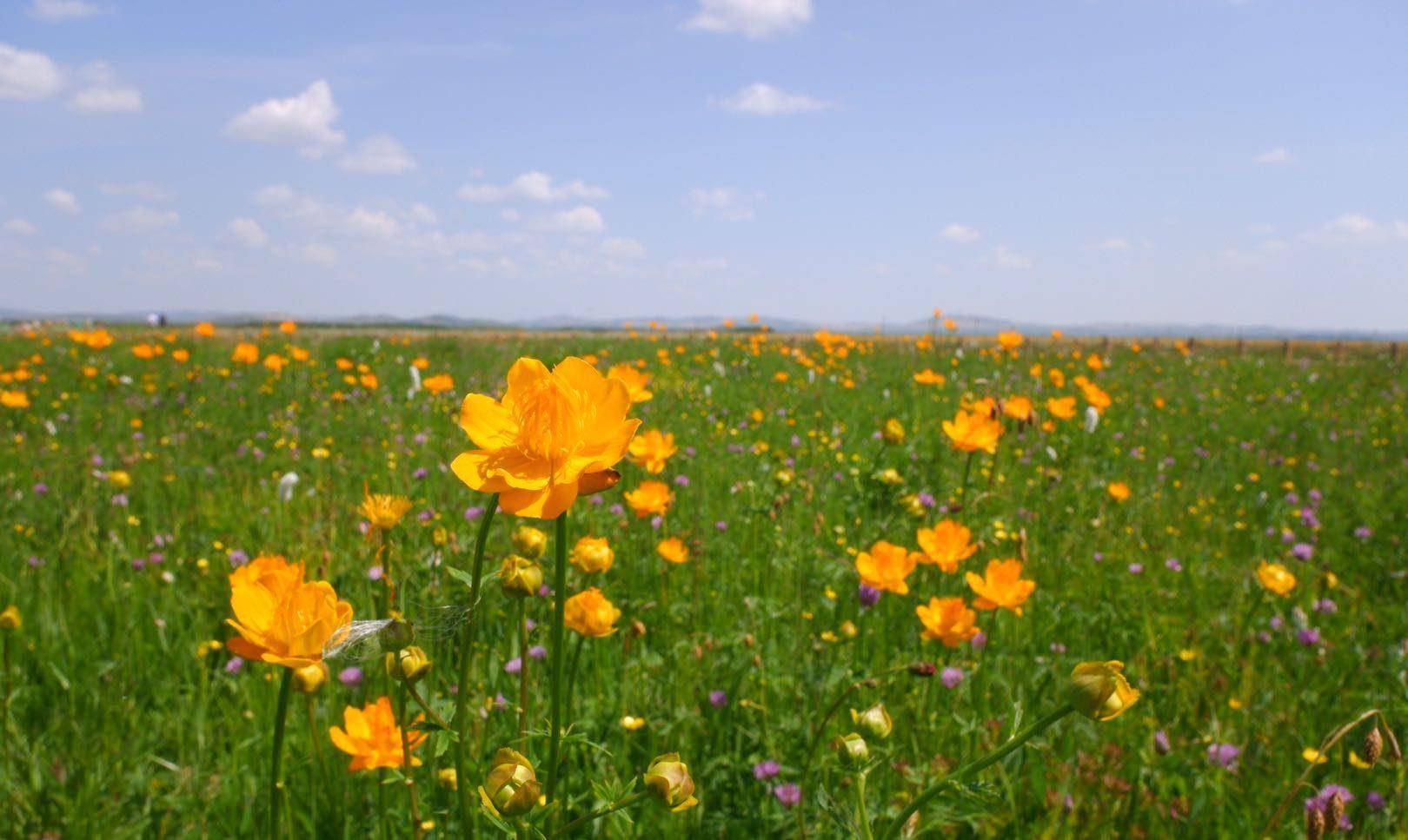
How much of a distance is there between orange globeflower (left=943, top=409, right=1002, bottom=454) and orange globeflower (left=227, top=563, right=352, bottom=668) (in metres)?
1.84

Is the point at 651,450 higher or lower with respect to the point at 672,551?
higher

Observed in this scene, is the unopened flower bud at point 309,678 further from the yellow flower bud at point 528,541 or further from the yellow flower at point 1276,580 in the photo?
the yellow flower at point 1276,580

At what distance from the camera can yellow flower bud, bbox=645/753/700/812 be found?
2.34ft

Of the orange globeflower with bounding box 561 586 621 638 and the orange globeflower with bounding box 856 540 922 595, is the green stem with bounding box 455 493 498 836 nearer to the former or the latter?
the orange globeflower with bounding box 561 586 621 638

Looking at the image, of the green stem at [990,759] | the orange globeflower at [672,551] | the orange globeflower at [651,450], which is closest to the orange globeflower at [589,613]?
the green stem at [990,759]

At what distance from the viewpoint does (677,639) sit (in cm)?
213

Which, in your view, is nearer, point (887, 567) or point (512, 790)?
point (512, 790)

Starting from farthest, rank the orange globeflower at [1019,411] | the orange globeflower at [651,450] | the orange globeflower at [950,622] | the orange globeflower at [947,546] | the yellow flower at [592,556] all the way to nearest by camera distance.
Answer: the orange globeflower at [1019,411]
the orange globeflower at [651,450]
the orange globeflower at [947,546]
the orange globeflower at [950,622]
the yellow flower at [592,556]

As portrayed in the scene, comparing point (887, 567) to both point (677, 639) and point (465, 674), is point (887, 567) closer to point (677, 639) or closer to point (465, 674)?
point (677, 639)

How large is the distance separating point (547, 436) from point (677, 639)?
149cm

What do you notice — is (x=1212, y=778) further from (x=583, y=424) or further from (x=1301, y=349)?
(x=1301, y=349)

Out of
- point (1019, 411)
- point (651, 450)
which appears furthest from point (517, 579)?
point (1019, 411)

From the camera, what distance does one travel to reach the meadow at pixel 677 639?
0.87 metres

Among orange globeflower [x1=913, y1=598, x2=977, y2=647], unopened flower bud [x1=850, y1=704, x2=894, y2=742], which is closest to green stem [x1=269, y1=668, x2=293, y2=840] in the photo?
unopened flower bud [x1=850, y1=704, x2=894, y2=742]
